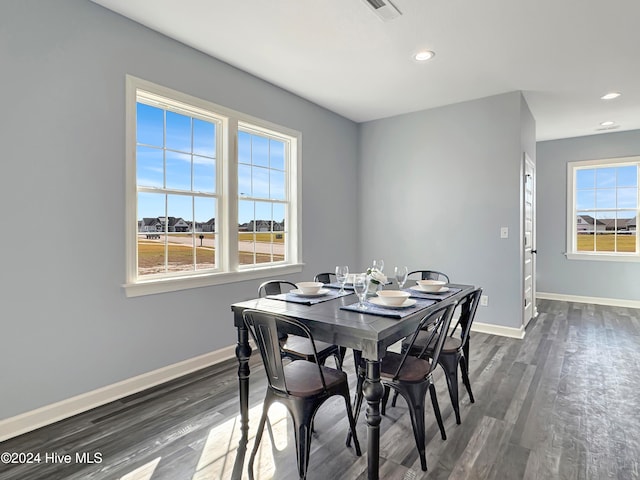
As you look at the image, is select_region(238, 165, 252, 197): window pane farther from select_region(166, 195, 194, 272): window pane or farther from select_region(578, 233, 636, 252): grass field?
select_region(578, 233, 636, 252): grass field

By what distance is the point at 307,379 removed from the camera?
1.87 m

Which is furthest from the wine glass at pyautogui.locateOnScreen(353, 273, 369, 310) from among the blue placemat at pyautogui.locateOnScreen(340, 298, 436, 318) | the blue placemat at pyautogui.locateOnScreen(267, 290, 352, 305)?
the blue placemat at pyautogui.locateOnScreen(267, 290, 352, 305)

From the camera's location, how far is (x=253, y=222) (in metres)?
3.84

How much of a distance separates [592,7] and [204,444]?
384cm

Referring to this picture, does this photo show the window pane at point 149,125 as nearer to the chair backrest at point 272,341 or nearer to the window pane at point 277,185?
the window pane at point 277,185

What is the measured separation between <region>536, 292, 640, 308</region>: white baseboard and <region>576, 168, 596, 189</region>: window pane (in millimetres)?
1894

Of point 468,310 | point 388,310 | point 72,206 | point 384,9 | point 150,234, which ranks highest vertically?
point 384,9

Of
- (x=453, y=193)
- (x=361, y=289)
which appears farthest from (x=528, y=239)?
(x=361, y=289)

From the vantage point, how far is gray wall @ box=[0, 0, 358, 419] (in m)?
2.18

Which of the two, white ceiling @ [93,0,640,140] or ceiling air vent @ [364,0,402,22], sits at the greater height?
white ceiling @ [93,0,640,140]

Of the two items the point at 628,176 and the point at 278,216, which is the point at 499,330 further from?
the point at 628,176

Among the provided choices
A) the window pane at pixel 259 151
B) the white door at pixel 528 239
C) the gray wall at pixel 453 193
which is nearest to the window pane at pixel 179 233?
the window pane at pixel 259 151

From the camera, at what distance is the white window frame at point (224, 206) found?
8.87 feet

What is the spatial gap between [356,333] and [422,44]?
2575 mm
